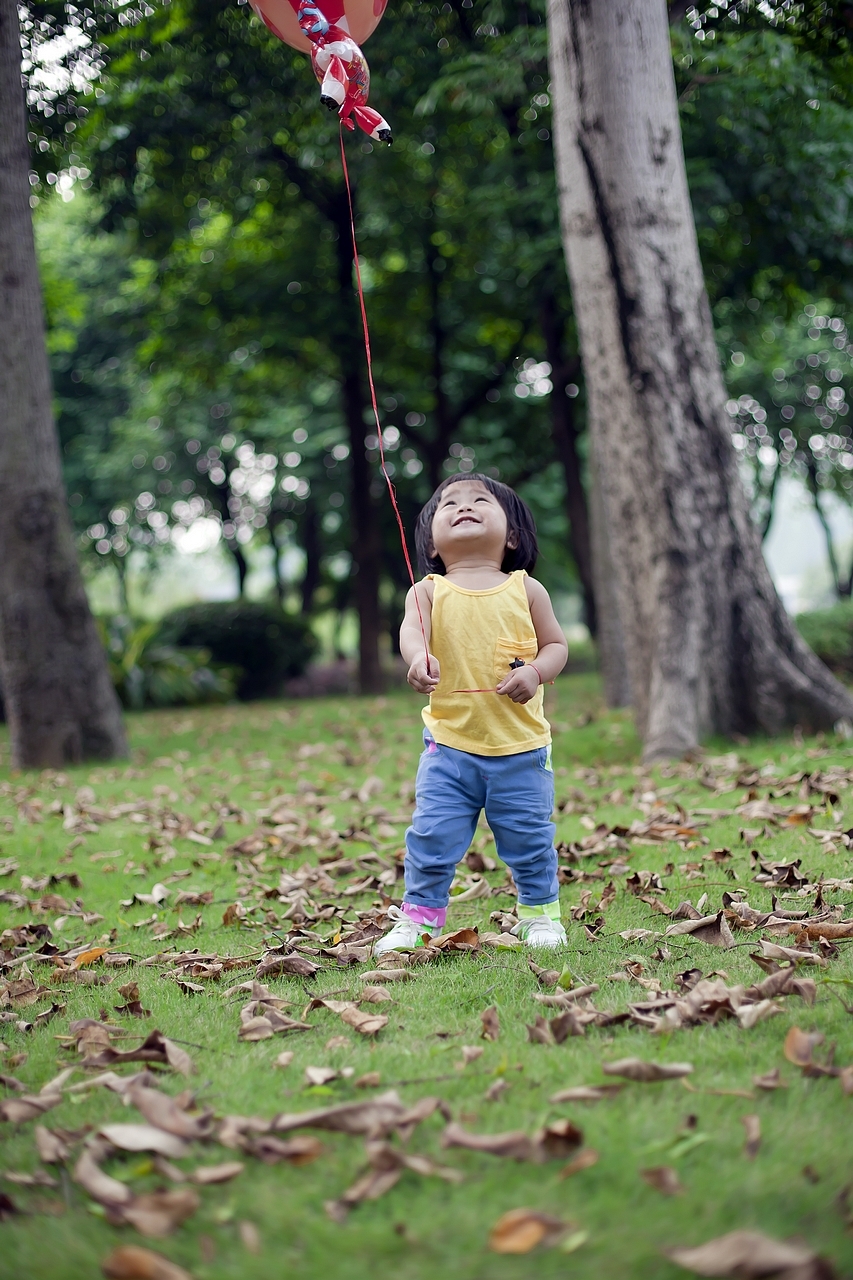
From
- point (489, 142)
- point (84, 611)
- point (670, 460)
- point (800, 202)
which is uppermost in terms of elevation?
point (489, 142)

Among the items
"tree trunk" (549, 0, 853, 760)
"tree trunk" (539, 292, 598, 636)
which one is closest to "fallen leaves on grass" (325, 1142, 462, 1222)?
"tree trunk" (549, 0, 853, 760)

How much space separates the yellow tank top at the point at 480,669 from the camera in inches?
136

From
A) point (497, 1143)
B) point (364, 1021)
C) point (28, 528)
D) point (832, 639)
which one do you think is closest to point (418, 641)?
point (364, 1021)

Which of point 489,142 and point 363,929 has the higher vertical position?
point 489,142

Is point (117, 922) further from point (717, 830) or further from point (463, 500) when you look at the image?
point (717, 830)

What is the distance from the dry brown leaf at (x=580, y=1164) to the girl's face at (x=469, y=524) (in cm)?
210

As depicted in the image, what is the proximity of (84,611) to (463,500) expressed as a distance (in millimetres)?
6150

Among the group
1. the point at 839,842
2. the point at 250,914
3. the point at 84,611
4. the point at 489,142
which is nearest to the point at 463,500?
the point at 250,914

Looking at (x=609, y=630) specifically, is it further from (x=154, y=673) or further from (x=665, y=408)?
(x=154, y=673)

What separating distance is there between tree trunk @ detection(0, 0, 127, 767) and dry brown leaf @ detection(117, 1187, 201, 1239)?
753 cm

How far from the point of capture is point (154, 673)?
16.2m

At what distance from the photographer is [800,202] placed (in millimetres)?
11133

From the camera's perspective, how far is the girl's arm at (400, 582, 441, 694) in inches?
131

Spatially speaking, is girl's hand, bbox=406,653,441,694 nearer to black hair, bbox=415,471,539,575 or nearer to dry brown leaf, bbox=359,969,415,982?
black hair, bbox=415,471,539,575
